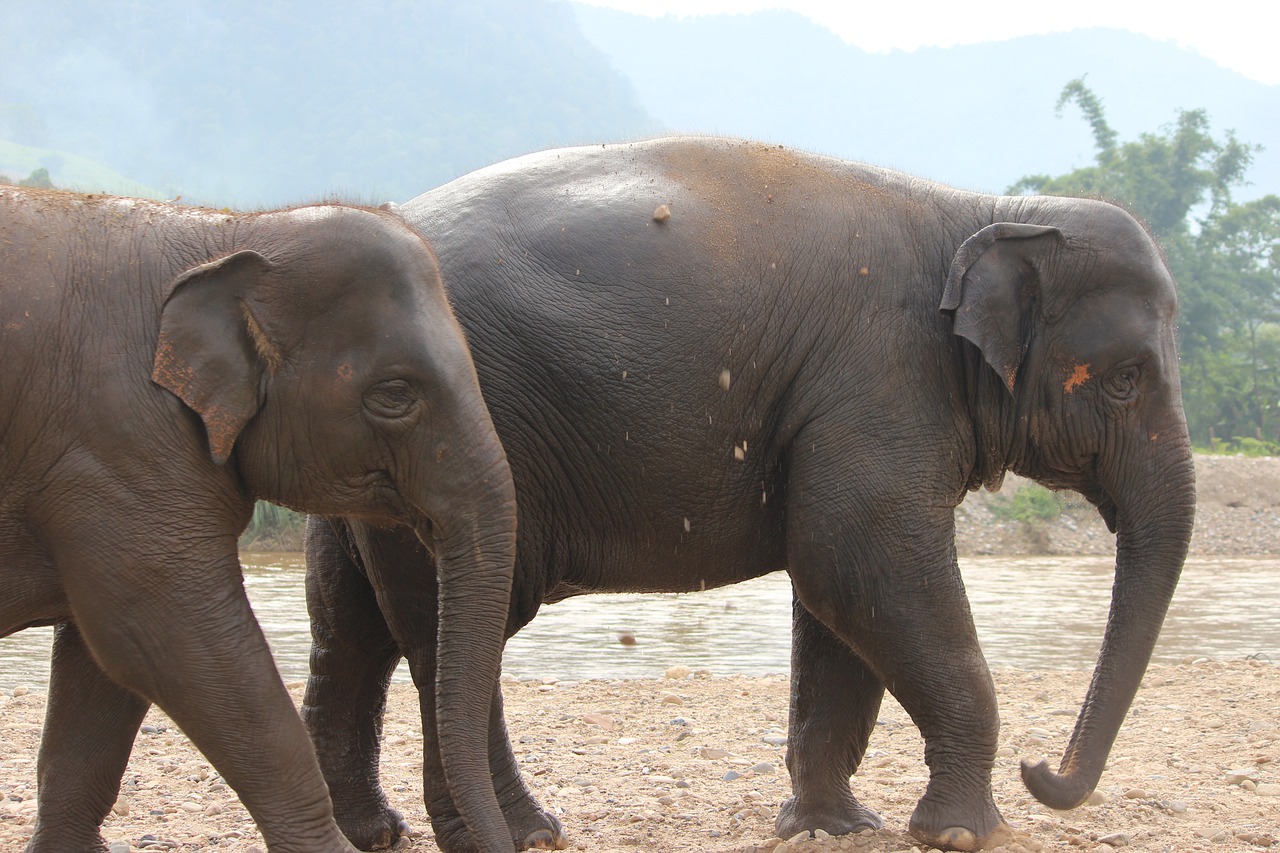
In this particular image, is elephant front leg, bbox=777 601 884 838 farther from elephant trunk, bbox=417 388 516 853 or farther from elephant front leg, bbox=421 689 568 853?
elephant trunk, bbox=417 388 516 853

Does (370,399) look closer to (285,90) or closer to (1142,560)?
(1142,560)

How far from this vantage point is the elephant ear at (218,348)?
3.38 m

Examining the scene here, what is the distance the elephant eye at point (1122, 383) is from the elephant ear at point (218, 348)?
2.56 metres

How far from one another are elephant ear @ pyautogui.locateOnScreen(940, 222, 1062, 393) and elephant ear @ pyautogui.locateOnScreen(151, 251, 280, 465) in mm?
2059

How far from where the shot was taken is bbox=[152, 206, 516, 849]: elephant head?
3.48 m

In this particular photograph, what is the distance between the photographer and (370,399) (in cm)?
353

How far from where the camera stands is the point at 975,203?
4699 mm

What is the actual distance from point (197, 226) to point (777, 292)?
1.71 metres

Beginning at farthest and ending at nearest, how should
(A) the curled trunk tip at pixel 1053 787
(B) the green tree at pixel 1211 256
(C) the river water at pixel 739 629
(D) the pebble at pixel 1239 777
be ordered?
(B) the green tree at pixel 1211 256, (C) the river water at pixel 739 629, (D) the pebble at pixel 1239 777, (A) the curled trunk tip at pixel 1053 787

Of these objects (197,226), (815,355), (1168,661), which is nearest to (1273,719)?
(1168,661)

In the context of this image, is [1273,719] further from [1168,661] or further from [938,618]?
[938,618]

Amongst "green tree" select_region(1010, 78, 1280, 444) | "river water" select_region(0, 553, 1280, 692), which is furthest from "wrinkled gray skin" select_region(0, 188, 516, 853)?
"green tree" select_region(1010, 78, 1280, 444)

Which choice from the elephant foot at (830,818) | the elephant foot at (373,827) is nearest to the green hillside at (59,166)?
the elephant foot at (373,827)

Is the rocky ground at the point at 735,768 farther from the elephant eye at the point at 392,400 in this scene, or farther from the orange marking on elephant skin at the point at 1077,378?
the elephant eye at the point at 392,400
